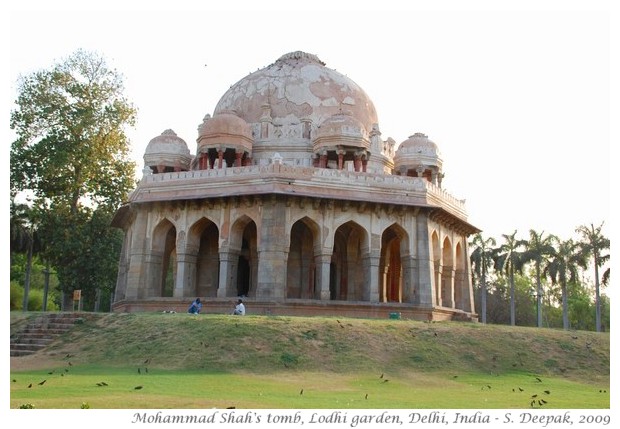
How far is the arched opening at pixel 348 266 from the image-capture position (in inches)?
1115

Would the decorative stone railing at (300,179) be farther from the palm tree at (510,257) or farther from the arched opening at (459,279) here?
the palm tree at (510,257)

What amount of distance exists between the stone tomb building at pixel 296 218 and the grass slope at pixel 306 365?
6122 millimetres

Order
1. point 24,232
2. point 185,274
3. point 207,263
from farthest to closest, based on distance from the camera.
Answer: point 24,232 → point 207,263 → point 185,274

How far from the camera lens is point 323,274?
2573cm

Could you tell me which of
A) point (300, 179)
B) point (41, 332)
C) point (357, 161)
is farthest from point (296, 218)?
point (41, 332)

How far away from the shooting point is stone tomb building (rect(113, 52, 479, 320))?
2578cm

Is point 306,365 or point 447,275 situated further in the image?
point 447,275

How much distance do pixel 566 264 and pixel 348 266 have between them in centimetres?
1708

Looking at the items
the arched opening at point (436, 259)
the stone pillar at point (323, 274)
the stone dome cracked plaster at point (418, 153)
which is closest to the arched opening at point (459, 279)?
the arched opening at point (436, 259)

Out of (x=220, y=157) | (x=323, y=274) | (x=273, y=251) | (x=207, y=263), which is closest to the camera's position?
(x=273, y=251)

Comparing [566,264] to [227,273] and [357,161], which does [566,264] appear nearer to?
[357,161]

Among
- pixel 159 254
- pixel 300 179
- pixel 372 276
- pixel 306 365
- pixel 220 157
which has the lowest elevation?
pixel 306 365

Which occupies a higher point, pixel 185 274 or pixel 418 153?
pixel 418 153

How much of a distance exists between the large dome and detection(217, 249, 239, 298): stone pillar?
328 inches
